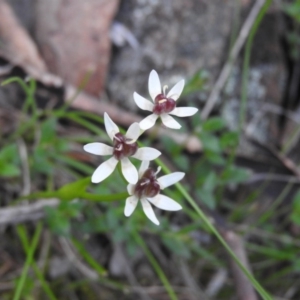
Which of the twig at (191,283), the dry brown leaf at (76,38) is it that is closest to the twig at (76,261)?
the twig at (191,283)

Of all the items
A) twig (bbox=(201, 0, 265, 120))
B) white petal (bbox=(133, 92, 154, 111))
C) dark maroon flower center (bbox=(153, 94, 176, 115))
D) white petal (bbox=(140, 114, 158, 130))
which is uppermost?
twig (bbox=(201, 0, 265, 120))

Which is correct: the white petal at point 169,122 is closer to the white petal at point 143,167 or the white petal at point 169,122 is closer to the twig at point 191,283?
the white petal at point 143,167

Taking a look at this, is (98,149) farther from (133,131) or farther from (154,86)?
(154,86)

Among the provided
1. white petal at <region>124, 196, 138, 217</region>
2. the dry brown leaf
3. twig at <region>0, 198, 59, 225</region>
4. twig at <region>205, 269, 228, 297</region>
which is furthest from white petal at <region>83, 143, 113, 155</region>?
twig at <region>205, 269, 228, 297</region>

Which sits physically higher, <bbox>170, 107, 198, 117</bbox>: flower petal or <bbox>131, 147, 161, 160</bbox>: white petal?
<bbox>170, 107, 198, 117</bbox>: flower petal

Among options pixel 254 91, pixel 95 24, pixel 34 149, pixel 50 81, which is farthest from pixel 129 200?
pixel 254 91

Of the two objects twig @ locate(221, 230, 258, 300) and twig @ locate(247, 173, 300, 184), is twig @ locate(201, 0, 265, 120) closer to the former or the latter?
twig @ locate(247, 173, 300, 184)
